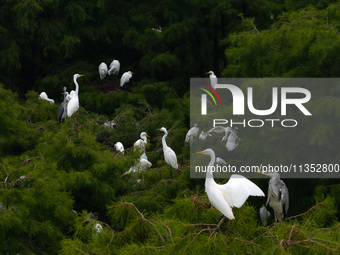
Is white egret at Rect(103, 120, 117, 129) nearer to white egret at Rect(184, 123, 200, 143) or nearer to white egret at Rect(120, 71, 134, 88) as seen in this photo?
white egret at Rect(184, 123, 200, 143)

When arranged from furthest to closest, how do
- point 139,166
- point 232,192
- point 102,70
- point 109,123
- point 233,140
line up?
1. point 102,70
2. point 109,123
3. point 139,166
4. point 233,140
5. point 232,192

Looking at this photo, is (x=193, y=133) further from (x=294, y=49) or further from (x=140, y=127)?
(x=140, y=127)

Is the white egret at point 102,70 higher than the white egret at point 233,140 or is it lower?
higher

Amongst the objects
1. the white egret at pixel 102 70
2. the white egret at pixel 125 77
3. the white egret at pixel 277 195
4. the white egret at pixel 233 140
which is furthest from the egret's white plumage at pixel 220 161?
the white egret at pixel 102 70

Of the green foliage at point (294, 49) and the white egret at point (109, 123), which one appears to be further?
the white egret at point (109, 123)

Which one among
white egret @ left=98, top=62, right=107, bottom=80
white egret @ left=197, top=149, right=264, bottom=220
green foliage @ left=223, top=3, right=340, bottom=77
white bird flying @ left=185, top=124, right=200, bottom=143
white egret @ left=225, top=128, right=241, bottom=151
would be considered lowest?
white bird flying @ left=185, top=124, right=200, bottom=143

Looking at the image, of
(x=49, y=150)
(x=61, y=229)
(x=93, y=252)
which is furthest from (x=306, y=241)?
(x=49, y=150)

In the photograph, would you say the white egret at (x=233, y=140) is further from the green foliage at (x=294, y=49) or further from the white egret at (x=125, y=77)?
the white egret at (x=125, y=77)

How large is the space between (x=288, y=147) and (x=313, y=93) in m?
0.62

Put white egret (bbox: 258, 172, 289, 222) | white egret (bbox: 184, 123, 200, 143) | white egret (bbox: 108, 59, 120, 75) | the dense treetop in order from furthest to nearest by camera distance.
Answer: white egret (bbox: 108, 59, 120, 75)
white egret (bbox: 184, 123, 200, 143)
white egret (bbox: 258, 172, 289, 222)
the dense treetop

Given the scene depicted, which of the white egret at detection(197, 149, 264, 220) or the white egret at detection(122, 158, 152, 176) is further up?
the white egret at detection(197, 149, 264, 220)

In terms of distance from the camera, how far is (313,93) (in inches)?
279

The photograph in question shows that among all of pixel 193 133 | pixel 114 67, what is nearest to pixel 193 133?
pixel 193 133

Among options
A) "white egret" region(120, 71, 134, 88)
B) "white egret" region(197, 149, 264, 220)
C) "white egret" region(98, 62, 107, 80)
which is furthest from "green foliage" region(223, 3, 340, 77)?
"white egret" region(98, 62, 107, 80)
